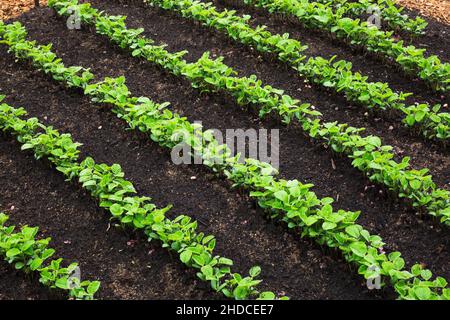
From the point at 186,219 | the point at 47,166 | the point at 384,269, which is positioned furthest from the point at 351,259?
the point at 47,166

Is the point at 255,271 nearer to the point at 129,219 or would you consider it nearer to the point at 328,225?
the point at 328,225

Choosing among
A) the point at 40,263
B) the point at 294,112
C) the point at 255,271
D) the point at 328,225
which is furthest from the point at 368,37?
the point at 40,263

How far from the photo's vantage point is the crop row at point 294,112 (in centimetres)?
434

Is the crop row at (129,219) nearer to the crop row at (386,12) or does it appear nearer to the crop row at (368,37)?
the crop row at (368,37)

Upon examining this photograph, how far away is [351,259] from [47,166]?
256cm

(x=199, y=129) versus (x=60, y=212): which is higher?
(x=199, y=129)

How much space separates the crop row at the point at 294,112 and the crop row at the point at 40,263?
2.11 m

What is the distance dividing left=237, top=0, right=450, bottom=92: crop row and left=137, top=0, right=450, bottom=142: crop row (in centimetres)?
29

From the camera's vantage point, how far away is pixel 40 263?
3.84 m

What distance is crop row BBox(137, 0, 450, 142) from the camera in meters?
5.03

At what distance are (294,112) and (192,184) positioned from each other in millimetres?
1097

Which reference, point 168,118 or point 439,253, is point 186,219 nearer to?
point 168,118

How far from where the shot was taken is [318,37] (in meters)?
6.43

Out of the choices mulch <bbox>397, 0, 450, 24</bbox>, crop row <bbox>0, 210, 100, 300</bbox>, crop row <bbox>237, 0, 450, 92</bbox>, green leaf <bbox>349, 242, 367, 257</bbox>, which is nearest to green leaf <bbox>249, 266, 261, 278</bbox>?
green leaf <bbox>349, 242, 367, 257</bbox>
